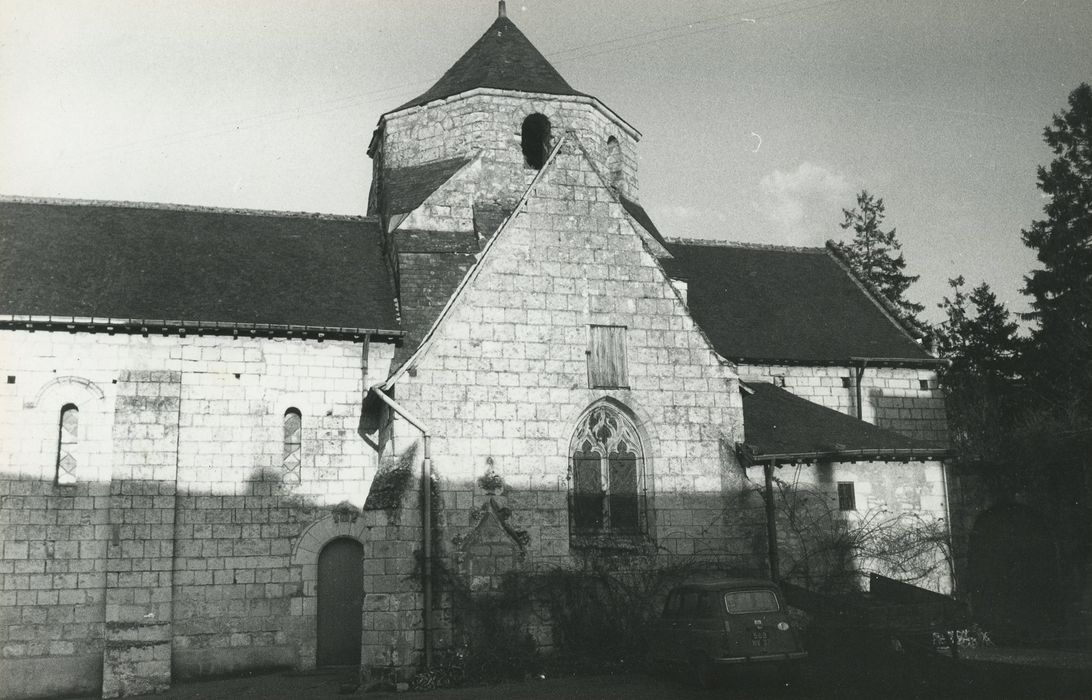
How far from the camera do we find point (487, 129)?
75.1ft

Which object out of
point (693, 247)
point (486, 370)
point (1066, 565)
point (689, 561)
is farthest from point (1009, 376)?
point (486, 370)

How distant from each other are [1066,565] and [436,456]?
15.9 m

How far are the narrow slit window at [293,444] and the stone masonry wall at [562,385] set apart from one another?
4.23m

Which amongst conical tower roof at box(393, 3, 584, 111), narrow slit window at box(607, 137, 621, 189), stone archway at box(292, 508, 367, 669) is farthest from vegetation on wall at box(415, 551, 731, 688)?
conical tower roof at box(393, 3, 584, 111)

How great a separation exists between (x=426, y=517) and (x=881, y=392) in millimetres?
13520

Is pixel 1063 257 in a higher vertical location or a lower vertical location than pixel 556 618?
higher

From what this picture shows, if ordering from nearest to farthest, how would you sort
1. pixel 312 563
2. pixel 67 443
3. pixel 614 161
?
1. pixel 67 443
2. pixel 312 563
3. pixel 614 161

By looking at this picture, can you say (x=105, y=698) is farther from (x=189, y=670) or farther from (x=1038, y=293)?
(x=1038, y=293)

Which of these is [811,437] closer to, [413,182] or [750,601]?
[750,601]

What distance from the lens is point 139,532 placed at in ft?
58.9

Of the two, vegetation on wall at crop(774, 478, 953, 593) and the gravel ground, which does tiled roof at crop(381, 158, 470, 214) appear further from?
the gravel ground

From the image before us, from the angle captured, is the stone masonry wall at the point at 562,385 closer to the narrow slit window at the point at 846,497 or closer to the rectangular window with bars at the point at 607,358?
the rectangular window with bars at the point at 607,358

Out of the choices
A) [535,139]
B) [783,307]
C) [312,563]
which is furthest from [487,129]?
[312,563]

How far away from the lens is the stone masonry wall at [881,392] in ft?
76.3
